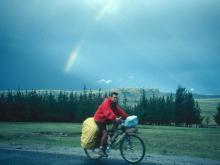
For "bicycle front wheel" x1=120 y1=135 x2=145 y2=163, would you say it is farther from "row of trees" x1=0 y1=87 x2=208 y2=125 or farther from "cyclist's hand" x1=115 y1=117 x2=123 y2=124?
"row of trees" x1=0 y1=87 x2=208 y2=125

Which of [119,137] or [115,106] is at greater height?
[115,106]

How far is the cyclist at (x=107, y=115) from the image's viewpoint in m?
10.5

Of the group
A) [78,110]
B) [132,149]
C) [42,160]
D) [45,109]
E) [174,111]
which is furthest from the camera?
[78,110]

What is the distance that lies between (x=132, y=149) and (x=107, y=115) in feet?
4.65

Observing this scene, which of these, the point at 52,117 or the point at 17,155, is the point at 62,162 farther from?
the point at 52,117

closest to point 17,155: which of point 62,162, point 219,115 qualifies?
point 62,162

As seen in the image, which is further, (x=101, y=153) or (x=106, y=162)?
(x=101, y=153)

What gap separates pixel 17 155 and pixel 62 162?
2.33 metres

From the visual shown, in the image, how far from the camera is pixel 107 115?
1051 centimetres

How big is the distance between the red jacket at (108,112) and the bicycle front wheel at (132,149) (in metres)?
0.79

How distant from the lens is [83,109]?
128 m

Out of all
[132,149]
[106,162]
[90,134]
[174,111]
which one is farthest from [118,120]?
[174,111]

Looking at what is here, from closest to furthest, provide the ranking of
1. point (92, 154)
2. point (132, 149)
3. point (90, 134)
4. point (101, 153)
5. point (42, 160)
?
point (42, 160) < point (132, 149) < point (101, 153) < point (90, 134) < point (92, 154)

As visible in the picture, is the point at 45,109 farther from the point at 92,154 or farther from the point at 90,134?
the point at 90,134
